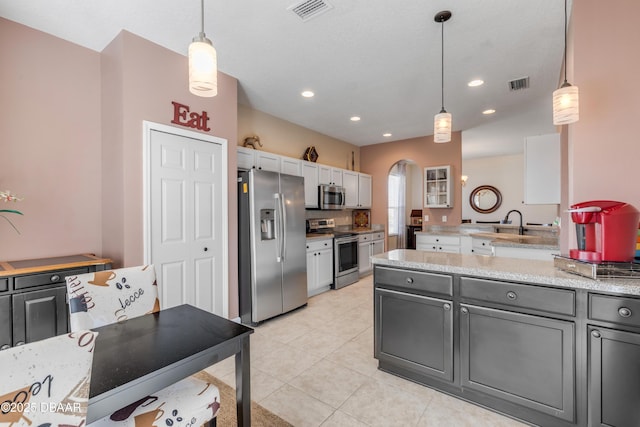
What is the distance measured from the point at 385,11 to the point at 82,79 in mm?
2836

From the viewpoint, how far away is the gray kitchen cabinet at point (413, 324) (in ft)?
6.59

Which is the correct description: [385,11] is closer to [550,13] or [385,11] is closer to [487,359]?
[550,13]

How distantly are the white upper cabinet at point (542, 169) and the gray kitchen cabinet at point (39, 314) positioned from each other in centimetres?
458

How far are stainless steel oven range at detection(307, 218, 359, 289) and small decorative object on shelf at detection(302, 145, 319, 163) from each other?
112 centimetres

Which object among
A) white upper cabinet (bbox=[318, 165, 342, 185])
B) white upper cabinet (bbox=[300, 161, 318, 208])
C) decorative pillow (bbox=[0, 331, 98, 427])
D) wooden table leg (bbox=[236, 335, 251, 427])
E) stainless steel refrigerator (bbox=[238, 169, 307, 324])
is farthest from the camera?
white upper cabinet (bbox=[318, 165, 342, 185])

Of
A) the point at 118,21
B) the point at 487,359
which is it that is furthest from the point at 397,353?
the point at 118,21

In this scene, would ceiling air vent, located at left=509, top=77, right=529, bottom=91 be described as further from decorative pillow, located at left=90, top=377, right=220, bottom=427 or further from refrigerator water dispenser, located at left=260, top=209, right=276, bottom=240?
decorative pillow, located at left=90, top=377, right=220, bottom=427

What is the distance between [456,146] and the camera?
18.0 ft

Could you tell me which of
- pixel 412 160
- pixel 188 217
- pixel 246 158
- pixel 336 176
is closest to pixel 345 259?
pixel 336 176

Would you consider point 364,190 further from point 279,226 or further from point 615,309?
point 615,309

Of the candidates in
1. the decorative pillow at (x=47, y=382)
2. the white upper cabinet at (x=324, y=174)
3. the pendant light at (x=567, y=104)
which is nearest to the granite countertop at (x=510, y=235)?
the pendant light at (x=567, y=104)

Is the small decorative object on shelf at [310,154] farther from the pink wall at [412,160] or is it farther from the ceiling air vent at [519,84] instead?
the ceiling air vent at [519,84]

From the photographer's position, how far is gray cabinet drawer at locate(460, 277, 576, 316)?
5.31ft

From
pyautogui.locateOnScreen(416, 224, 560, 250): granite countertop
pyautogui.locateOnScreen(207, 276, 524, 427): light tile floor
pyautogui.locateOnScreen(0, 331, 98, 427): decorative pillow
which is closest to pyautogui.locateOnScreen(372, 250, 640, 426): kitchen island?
pyautogui.locateOnScreen(207, 276, 524, 427): light tile floor
